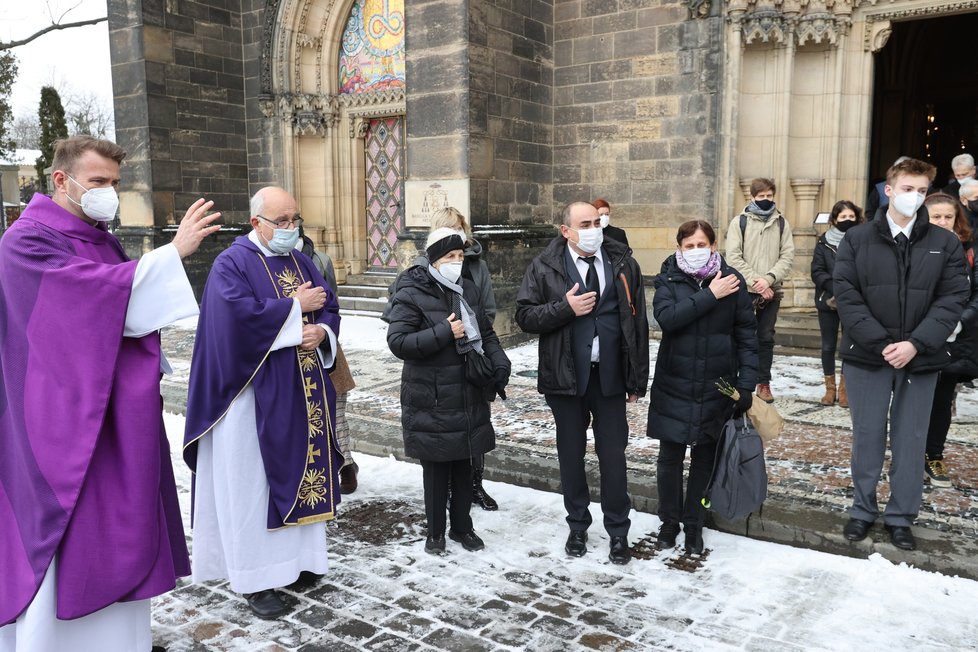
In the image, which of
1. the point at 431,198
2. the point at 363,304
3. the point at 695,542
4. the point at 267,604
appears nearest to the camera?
the point at 267,604

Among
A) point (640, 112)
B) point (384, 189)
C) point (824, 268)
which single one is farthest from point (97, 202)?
point (384, 189)

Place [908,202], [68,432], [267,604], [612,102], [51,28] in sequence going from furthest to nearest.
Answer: [51,28] < [612,102] < [908,202] < [267,604] < [68,432]

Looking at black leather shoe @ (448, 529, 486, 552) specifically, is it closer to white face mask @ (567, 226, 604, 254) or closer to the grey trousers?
white face mask @ (567, 226, 604, 254)

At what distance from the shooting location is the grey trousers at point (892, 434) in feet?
13.0

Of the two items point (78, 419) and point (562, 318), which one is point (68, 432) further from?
point (562, 318)

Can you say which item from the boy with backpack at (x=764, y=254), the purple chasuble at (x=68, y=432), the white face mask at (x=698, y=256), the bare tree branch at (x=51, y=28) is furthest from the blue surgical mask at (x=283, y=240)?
the bare tree branch at (x=51, y=28)

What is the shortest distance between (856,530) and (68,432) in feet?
11.7

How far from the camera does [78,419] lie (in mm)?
2799

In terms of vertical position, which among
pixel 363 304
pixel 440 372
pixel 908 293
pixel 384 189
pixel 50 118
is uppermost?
pixel 50 118

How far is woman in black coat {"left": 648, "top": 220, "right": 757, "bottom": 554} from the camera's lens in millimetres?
3949

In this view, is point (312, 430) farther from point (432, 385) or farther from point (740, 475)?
point (740, 475)

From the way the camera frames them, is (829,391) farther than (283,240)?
Yes

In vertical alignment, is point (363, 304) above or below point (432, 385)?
below

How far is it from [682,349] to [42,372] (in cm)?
280
